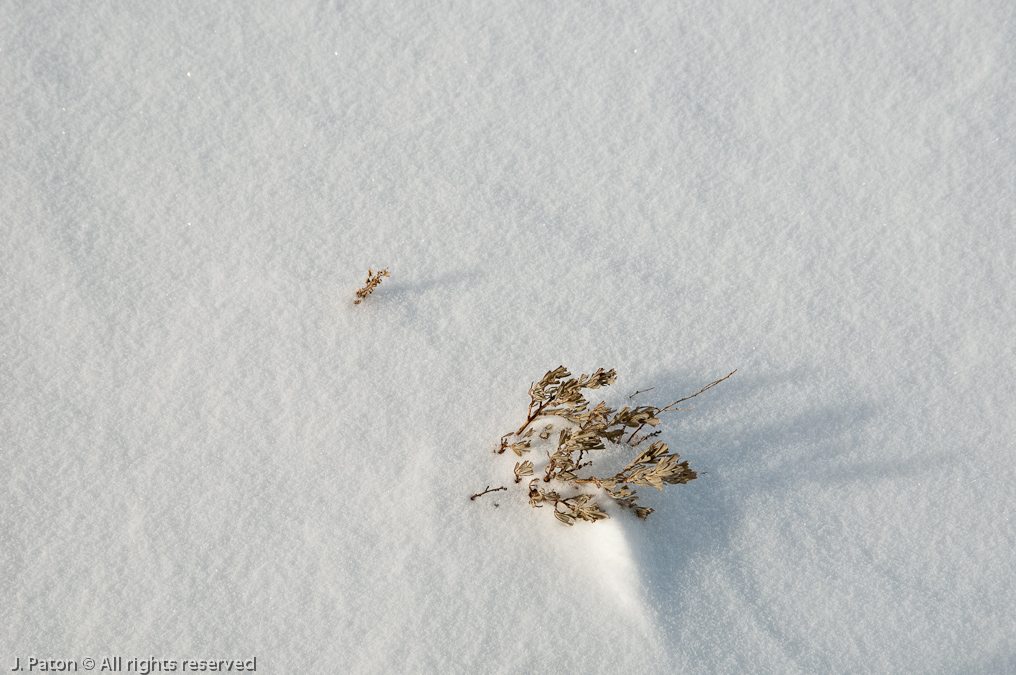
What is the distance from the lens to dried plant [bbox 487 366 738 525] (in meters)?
2.20

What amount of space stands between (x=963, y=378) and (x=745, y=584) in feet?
3.71

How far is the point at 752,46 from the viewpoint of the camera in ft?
9.38

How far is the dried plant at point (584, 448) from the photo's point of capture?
2197mm

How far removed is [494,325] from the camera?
2535 millimetres

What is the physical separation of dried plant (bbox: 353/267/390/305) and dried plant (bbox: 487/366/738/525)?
0.64 m

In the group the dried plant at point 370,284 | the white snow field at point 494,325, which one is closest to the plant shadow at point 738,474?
the white snow field at point 494,325

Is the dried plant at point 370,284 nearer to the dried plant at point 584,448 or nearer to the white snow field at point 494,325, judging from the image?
the white snow field at point 494,325

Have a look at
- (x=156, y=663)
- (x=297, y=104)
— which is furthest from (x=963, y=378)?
(x=156, y=663)

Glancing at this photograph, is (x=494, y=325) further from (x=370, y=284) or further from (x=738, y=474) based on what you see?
(x=738, y=474)

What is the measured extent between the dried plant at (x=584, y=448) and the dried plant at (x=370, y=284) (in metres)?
0.64

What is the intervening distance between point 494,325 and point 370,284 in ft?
1.49

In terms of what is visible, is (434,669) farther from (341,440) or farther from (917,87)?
(917,87)

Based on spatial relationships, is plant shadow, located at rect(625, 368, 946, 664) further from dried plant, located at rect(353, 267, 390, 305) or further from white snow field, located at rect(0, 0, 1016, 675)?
dried plant, located at rect(353, 267, 390, 305)

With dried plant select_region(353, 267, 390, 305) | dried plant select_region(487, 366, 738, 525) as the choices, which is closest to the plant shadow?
dried plant select_region(487, 366, 738, 525)
